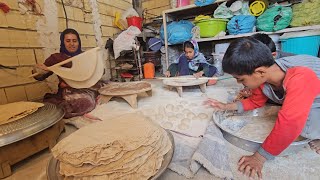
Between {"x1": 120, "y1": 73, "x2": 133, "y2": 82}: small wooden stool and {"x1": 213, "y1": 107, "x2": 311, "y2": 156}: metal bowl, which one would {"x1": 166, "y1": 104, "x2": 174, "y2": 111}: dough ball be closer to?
{"x1": 213, "y1": 107, "x2": 311, "y2": 156}: metal bowl

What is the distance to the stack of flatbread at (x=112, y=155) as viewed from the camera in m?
0.65

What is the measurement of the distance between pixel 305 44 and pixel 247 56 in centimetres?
198

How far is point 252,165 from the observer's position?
2.69ft

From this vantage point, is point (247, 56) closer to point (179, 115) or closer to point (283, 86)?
point (283, 86)

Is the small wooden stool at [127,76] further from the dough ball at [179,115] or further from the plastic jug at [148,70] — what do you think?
the dough ball at [179,115]

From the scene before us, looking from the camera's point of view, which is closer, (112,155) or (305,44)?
(112,155)

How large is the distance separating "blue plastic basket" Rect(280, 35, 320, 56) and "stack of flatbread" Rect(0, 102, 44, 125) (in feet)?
8.95

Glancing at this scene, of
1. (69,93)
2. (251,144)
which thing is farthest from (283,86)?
(69,93)

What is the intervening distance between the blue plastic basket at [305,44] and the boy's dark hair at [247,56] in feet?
6.06

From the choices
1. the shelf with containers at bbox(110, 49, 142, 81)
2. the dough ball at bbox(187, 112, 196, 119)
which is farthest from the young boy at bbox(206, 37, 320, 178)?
the shelf with containers at bbox(110, 49, 142, 81)

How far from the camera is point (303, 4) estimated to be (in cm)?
226

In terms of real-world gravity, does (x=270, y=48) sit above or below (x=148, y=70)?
above

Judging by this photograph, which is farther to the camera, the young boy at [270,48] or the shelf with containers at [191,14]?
the shelf with containers at [191,14]

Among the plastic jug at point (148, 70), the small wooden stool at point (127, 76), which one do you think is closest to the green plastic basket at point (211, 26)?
the plastic jug at point (148, 70)
